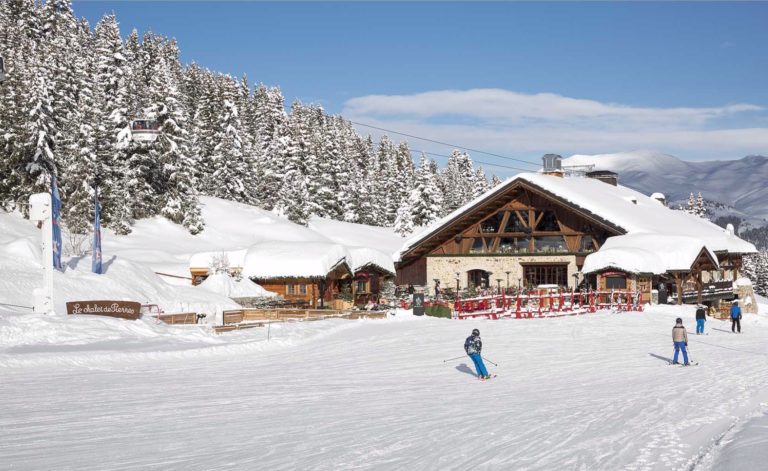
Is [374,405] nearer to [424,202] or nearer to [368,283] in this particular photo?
[368,283]

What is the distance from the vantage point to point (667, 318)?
3045 centimetres

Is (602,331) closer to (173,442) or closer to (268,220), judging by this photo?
(173,442)

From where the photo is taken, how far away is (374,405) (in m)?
13.9

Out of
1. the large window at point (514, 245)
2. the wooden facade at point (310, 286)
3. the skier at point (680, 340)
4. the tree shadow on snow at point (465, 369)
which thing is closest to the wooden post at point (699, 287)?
the large window at point (514, 245)

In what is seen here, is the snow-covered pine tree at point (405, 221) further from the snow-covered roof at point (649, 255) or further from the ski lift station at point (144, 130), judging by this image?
the snow-covered roof at point (649, 255)

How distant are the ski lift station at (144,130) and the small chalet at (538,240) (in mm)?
23134

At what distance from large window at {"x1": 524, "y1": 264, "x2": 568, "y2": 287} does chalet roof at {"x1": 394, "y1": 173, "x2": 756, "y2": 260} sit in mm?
3879

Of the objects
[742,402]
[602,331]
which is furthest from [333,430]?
[602,331]

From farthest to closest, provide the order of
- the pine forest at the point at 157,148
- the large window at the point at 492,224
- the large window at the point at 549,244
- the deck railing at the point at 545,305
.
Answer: the pine forest at the point at 157,148 < the large window at the point at 492,224 < the large window at the point at 549,244 < the deck railing at the point at 545,305

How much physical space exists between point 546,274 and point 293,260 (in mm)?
14796

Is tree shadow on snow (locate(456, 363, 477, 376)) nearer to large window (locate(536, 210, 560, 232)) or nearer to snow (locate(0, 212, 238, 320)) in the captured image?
snow (locate(0, 212, 238, 320))

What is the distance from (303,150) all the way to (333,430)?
6634 centimetres

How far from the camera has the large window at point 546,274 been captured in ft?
143

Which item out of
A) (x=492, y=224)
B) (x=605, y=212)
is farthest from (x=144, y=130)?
(x=605, y=212)
